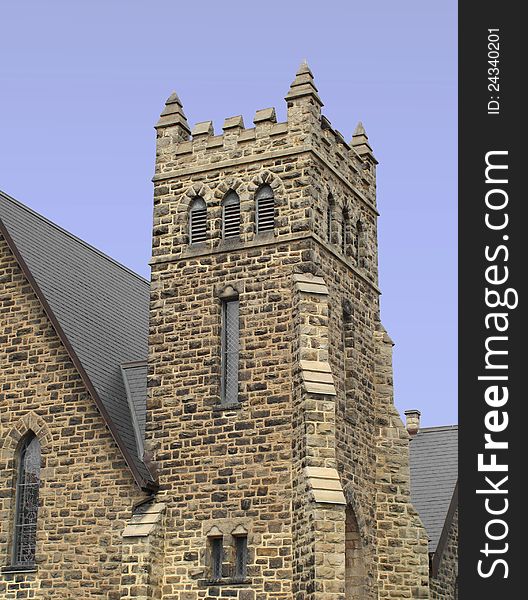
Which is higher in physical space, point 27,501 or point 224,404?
point 224,404

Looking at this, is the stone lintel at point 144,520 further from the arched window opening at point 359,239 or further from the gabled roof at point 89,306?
the arched window opening at point 359,239

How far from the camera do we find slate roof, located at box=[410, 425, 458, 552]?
2916 cm

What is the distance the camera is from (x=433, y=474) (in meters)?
30.8

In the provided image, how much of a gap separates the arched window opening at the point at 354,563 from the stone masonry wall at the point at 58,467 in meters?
4.28

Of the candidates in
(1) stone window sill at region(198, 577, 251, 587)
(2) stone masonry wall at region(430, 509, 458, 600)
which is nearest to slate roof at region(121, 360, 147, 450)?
(1) stone window sill at region(198, 577, 251, 587)

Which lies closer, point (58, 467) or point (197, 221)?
point (58, 467)

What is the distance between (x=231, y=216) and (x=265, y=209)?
30.3 inches

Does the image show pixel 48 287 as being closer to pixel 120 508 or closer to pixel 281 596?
pixel 120 508

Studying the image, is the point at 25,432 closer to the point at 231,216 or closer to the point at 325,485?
the point at 231,216

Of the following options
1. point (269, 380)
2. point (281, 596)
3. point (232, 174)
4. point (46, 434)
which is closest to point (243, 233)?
point (232, 174)

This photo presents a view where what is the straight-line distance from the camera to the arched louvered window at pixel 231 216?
80.0 feet

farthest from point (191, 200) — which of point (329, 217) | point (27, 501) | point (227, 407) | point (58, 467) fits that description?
point (27, 501)

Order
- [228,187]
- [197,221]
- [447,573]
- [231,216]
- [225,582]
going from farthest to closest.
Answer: [447,573]
[197,221]
[228,187]
[231,216]
[225,582]

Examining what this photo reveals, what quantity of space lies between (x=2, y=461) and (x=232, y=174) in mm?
7244
